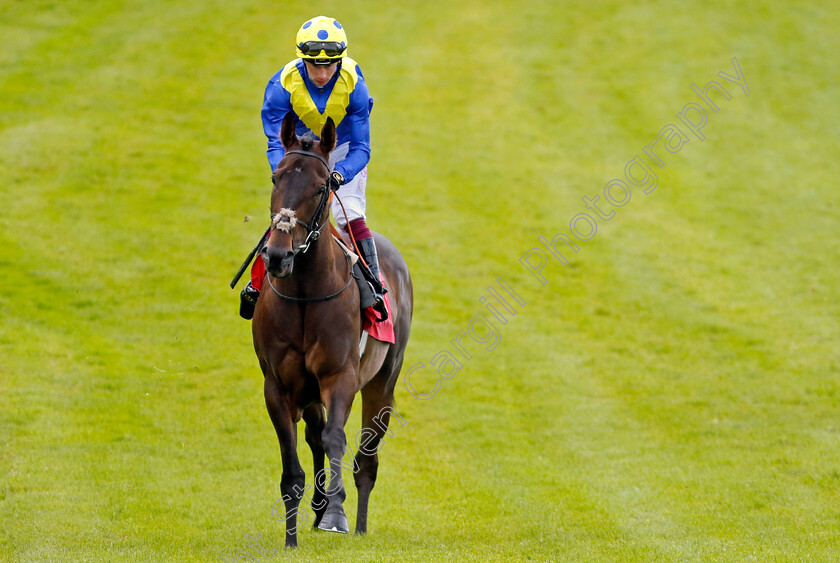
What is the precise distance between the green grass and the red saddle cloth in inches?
72.1

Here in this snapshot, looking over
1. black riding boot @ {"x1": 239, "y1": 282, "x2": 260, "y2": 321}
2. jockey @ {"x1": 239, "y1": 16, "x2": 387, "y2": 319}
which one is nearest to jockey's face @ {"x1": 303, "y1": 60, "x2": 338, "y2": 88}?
jockey @ {"x1": 239, "y1": 16, "x2": 387, "y2": 319}

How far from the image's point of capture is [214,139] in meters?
24.3

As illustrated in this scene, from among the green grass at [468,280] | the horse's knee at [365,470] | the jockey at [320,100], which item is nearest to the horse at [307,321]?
the jockey at [320,100]

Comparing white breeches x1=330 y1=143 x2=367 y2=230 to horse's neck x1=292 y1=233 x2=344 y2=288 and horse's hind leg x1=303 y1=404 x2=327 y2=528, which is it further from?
horse's hind leg x1=303 y1=404 x2=327 y2=528

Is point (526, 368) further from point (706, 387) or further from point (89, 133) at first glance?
point (89, 133)

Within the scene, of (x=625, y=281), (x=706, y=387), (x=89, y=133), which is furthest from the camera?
(x=89, y=133)

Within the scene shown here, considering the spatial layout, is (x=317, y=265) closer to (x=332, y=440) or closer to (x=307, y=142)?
(x=307, y=142)

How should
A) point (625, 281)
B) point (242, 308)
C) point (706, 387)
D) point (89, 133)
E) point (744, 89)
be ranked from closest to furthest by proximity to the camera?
1. point (242, 308)
2. point (706, 387)
3. point (625, 281)
4. point (89, 133)
5. point (744, 89)

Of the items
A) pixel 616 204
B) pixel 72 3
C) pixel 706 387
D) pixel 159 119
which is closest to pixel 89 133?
pixel 159 119

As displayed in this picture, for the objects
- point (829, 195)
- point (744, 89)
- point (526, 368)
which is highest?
point (744, 89)

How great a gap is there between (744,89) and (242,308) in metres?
24.5

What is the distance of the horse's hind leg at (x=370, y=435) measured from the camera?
30.0ft

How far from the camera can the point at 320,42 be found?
755 cm

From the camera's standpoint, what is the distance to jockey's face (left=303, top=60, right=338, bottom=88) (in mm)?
7738
